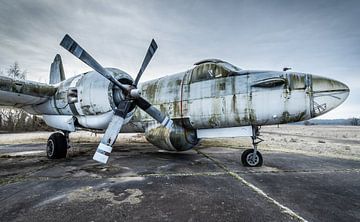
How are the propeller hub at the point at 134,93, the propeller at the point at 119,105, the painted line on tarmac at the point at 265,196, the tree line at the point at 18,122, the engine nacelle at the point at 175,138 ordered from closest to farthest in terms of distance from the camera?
the painted line on tarmac at the point at 265,196 < the propeller at the point at 119,105 < the propeller hub at the point at 134,93 < the engine nacelle at the point at 175,138 < the tree line at the point at 18,122

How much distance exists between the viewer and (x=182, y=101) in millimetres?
8664

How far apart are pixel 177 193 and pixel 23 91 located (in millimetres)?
7564

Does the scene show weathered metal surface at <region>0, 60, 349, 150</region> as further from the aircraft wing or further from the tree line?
the tree line

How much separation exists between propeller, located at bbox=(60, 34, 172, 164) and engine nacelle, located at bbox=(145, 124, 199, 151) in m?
1.26

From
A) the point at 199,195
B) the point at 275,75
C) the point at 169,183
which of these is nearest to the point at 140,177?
the point at 169,183

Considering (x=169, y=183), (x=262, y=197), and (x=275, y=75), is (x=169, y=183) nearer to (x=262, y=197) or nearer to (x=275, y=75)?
(x=262, y=197)

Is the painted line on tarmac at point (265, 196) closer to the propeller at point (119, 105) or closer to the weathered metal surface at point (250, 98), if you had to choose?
the weathered metal surface at point (250, 98)

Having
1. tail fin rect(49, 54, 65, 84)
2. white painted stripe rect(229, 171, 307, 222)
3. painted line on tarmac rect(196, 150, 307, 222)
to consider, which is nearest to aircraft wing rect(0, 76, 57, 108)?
tail fin rect(49, 54, 65, 84)

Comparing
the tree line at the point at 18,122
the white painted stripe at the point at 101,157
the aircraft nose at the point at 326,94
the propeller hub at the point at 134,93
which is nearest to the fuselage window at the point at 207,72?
the propeller hub at the point at 134,93

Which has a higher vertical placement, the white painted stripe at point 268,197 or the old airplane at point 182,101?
the old airplane at point 182,101

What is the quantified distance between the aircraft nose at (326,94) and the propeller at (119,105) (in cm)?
465

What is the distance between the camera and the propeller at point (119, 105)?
6086 mm

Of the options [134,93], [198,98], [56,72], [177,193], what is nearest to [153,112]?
[134,93]

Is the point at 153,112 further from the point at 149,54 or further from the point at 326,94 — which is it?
the point at 326,94
